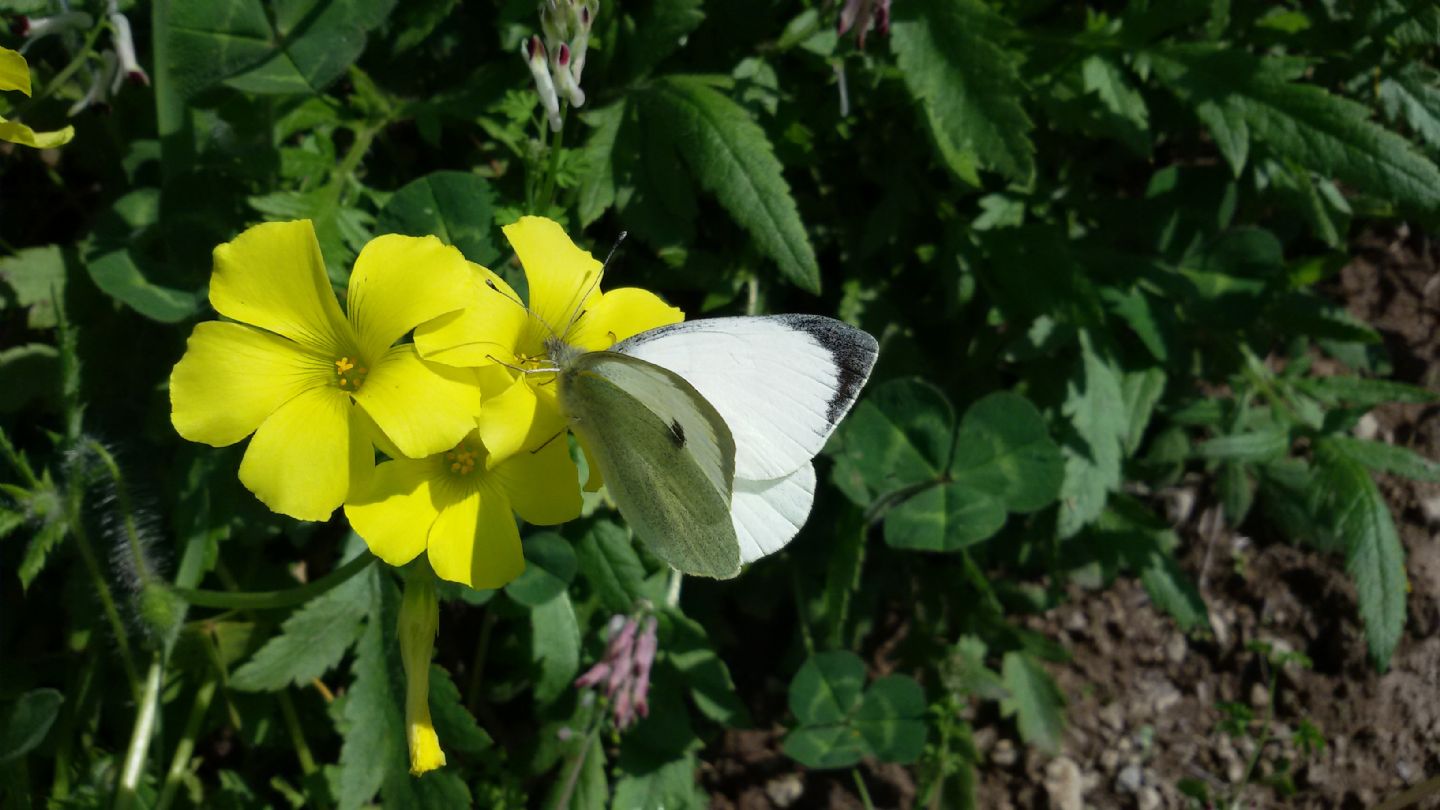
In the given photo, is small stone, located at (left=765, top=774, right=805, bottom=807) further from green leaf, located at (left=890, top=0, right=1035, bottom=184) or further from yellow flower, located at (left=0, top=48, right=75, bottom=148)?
yellow flower, located at (left=0, top=48, right=75, bottom=148)

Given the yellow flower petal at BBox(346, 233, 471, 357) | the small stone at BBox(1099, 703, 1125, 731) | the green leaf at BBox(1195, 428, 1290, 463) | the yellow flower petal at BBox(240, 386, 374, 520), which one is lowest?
the small stone at BBox(1099, 703, 1125, 731)

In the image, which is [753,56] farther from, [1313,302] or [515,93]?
[1313,302]

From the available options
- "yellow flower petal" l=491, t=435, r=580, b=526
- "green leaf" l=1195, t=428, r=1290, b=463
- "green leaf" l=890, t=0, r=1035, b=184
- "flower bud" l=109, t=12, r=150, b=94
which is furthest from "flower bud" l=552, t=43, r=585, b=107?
"green leaf" l=1195, t=428, r=1290, b=463

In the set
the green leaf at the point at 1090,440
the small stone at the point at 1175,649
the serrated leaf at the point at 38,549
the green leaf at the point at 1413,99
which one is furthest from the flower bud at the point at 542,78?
the small stone at the point at 1175,649

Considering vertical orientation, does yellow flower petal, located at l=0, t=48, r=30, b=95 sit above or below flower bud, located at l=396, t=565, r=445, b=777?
above

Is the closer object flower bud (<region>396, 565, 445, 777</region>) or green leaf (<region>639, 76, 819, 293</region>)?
flower bud (<region>396, 565, 445, 777</region>)

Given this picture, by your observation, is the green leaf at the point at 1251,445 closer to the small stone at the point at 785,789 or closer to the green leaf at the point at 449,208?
the small stone at the point at 785,789

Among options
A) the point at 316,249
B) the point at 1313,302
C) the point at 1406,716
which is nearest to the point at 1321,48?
the point at 1313,302
